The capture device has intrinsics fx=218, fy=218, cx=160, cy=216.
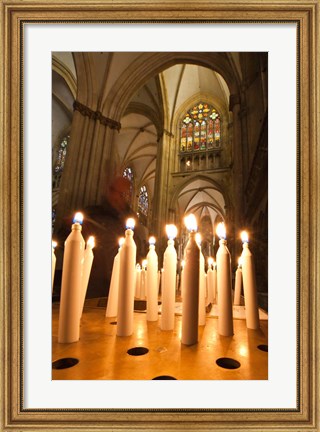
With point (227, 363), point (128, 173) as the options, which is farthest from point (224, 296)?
point (128, 173)

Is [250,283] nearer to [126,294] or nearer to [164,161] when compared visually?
[126,294]

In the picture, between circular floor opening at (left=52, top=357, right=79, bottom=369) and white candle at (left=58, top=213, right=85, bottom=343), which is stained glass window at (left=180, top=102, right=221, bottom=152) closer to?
white candle at (left=58, top=213, right=85, bottom=343)

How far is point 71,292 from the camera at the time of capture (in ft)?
3.17

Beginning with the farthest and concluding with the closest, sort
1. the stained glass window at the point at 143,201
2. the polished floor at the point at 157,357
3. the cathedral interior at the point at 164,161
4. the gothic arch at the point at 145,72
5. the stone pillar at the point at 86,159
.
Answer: the stained glass window at the point at 143,201 < the gothic arch at the point at 145,72 < the stone pillar at the point at 86,159 < the cathedral interior at the point at 164,161 < the polished floor at the point at 157,357

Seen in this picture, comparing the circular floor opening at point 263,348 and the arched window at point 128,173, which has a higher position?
the arched window at point 128,173

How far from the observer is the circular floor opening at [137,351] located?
0.82 m

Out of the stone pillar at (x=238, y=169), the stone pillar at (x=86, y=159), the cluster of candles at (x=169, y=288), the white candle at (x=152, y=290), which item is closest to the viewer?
the cluster of candles at (x=169, y=288)

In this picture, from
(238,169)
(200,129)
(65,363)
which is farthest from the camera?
(200,129)

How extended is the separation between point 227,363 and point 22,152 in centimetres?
120

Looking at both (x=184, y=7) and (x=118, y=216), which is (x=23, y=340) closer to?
(x=184, y=7)

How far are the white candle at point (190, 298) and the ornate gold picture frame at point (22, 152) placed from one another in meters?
0.41

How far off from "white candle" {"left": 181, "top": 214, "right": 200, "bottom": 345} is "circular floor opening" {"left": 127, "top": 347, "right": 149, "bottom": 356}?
0.56 feet

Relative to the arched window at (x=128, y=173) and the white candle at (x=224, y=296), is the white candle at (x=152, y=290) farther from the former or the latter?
the arched window at (x=128, y=173)

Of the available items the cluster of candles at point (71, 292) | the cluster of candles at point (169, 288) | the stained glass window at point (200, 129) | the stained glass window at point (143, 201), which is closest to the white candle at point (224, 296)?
the cluster of candles at point (169, 288)
